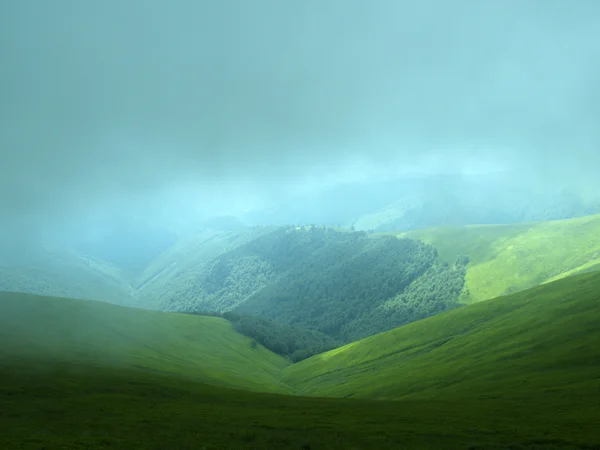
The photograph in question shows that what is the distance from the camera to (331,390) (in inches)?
4582

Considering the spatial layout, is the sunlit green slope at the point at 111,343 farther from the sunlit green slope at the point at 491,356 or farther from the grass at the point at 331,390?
the sunlit green slope at the point at 491,356

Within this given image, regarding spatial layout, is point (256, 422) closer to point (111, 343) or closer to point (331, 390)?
point (331, 390)

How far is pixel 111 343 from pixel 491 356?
354 feet

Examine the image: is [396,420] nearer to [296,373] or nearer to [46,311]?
[46,311]

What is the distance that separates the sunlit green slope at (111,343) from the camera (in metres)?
90.6

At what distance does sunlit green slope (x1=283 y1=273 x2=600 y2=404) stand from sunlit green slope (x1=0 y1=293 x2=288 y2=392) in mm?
31771

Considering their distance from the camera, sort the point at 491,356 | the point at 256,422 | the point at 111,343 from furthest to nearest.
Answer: the point at 111,343 < the point at 491,356 < the point at 256,422

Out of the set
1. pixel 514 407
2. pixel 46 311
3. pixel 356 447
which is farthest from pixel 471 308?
pixel 46 311

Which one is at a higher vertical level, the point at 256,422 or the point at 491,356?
the point at 491,356

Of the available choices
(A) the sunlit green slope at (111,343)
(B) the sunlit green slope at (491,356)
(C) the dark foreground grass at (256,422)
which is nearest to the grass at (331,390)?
(C) the dark foreground grass at (256,422)

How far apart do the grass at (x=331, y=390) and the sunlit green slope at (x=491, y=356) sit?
543 millimetres

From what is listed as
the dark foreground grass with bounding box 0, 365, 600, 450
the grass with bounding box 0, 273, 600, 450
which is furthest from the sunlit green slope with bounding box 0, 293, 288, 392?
the dark foreground grass with bounding box 0, 365, 600, 450

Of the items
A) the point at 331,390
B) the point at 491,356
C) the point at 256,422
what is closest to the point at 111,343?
the point at 331,390

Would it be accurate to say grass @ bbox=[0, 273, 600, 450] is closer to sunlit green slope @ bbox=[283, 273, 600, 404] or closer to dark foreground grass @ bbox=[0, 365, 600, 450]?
dark foreground grass @ bbox=[0, 365, 600, 450]
